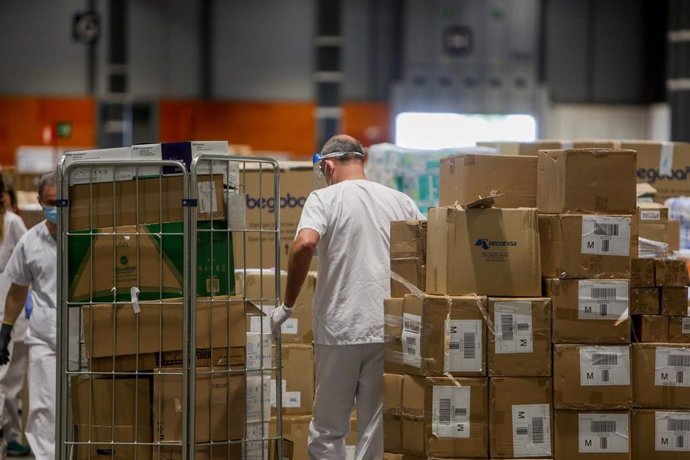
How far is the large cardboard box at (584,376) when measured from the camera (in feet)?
16.4

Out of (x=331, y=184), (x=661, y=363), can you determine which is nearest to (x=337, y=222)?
(x=331, y=184)

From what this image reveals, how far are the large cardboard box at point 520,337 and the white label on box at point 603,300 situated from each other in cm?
17

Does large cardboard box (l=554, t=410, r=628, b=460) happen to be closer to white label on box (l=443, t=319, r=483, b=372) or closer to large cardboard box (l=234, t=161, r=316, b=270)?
white label on box (l=443, t=319, r=483, b=372)

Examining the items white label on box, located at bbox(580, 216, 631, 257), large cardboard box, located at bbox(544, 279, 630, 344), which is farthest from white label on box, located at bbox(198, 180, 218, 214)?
white label on box, located at bbox(580, 216, 631, 257)

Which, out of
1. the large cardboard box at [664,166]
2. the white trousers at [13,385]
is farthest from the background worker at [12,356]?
the large cardboard box at [664,166]

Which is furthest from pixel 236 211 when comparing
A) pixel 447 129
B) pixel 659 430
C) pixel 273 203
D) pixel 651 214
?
pixel 447 129

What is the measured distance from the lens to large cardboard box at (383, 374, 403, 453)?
16.8ft

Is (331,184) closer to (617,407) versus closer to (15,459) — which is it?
(617,407)

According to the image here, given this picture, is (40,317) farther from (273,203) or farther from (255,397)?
(255,397)

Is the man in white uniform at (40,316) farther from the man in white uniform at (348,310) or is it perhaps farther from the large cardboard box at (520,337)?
the large cardboard box at (520,337)

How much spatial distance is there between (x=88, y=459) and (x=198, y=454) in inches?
18.6

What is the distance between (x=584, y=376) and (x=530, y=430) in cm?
34

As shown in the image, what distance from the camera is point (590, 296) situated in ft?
16.5

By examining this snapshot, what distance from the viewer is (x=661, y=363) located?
17.0 feet
